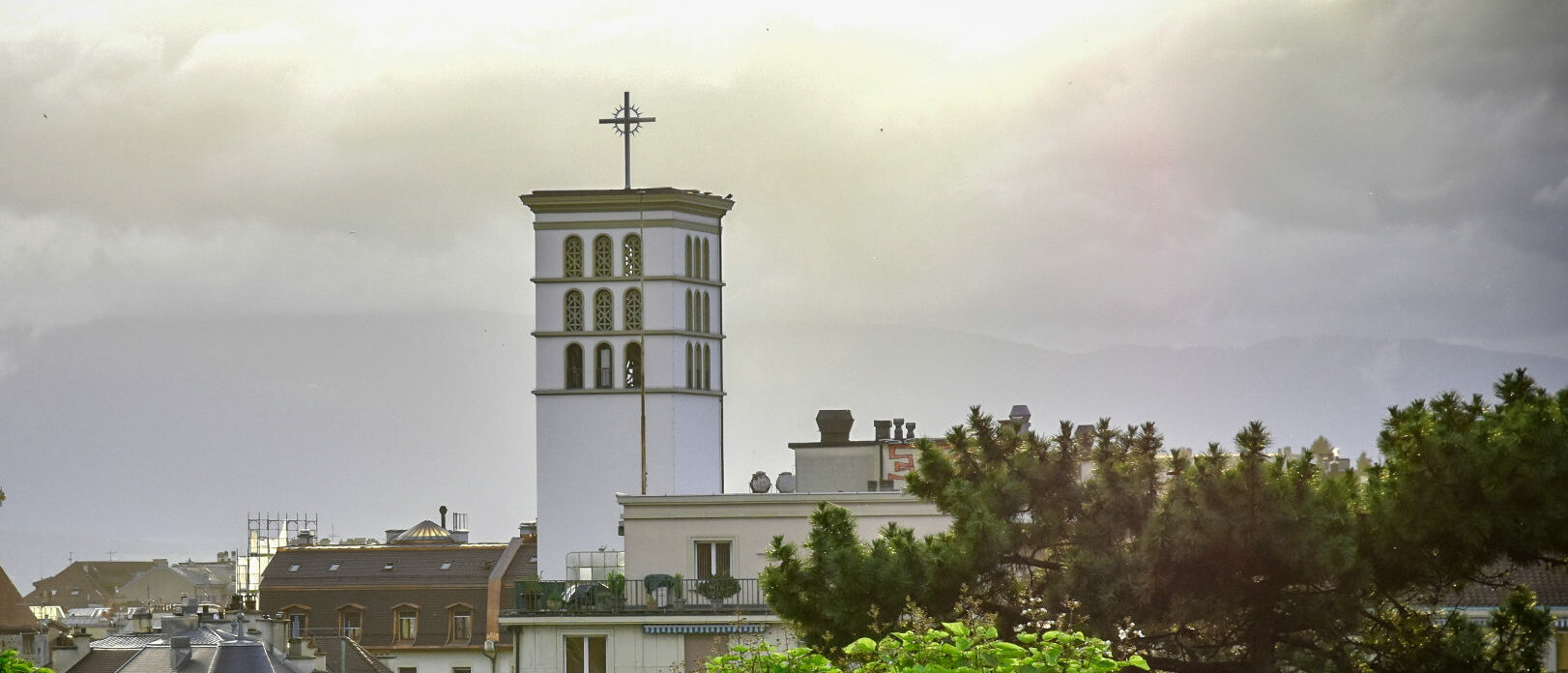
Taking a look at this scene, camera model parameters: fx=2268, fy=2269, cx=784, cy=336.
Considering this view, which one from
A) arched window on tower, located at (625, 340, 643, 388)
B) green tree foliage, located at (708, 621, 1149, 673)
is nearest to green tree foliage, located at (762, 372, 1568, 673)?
green tree foliage, located at (708, 621, 1149, 673)

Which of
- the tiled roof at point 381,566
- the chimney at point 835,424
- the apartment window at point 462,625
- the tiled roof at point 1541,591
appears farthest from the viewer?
the tiled roof at point 381,566

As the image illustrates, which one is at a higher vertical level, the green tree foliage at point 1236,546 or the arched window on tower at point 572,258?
the arched window on tower at point 572,258

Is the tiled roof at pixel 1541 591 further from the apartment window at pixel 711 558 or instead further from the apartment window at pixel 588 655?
the apartment window at pixel 588 655

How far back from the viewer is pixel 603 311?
68.2 m

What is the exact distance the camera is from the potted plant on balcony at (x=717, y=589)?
38.0 m

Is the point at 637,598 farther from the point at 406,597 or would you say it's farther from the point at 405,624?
the point at 406,597

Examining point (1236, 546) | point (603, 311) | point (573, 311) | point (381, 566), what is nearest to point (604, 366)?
point (603, 311)

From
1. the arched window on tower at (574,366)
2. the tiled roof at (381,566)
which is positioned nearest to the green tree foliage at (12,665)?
the arched window on tower at (574,366)

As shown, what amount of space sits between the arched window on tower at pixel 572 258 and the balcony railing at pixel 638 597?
3008 centimetres

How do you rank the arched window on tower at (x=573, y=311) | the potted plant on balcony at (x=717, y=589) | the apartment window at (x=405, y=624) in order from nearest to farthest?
A: the potted plant on balcony at (x=717, y=589), the arched window on tower at (x=573, y=311), the apartment window at (x=405, y=624)

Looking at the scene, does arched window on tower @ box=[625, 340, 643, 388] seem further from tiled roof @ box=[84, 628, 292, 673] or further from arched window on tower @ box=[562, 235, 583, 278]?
tiled roof @ box=[84, 628, 292, 673]

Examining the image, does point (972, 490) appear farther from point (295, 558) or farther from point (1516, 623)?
point (295, 558)

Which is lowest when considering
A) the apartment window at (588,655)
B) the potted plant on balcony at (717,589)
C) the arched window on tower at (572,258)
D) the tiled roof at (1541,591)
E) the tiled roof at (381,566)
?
the apartment window at (588,655)

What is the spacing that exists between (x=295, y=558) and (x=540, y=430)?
1454 centimetres
